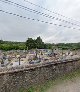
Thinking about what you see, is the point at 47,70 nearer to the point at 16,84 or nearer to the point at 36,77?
the point at 36,77

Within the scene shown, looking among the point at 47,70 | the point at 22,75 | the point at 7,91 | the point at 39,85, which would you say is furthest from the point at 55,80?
the point at 7,91

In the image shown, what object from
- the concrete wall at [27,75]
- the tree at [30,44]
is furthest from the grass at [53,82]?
the tree at [30,44]

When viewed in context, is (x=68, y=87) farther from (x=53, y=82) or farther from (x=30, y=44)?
(x=30, y=44)

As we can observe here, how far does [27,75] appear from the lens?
1866cm

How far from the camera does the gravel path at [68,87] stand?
20.2m

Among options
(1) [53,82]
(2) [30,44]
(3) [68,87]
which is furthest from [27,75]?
(2) [30,44]

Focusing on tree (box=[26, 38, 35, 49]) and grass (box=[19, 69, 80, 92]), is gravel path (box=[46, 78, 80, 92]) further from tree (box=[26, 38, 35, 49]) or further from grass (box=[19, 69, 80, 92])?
tree (box=[26, 38, 35, 49])

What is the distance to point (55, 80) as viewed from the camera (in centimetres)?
2222

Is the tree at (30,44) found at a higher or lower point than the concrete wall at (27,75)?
higher

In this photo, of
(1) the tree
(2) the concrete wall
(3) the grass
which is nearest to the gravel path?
(3) the grass

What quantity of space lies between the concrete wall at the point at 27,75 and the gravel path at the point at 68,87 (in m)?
1.04

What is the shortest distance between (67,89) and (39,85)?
2.49 m

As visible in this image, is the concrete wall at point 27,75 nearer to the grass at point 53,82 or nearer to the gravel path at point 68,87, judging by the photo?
the grass at point 53,82

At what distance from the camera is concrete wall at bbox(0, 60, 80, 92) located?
54.2ft
